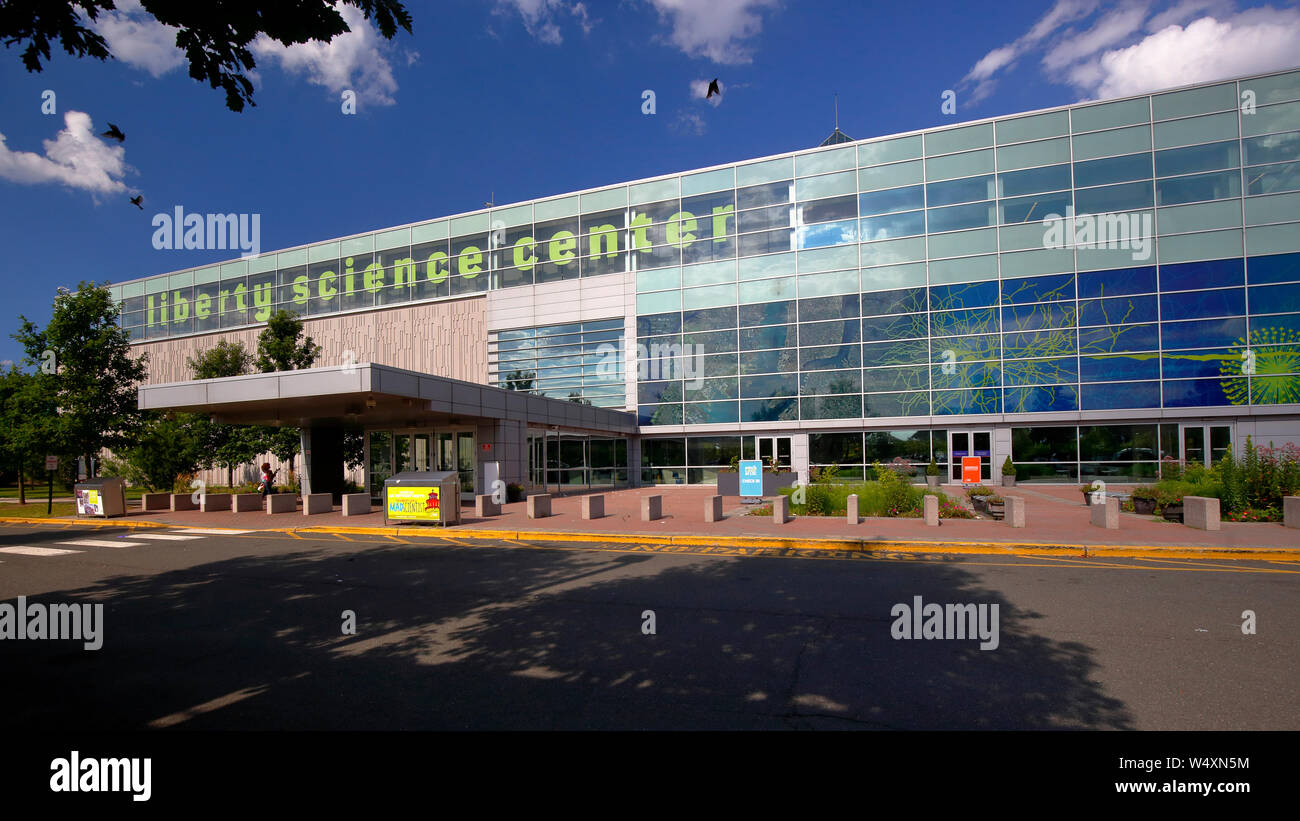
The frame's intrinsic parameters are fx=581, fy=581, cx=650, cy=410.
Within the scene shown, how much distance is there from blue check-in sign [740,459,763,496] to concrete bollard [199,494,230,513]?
2012 cm

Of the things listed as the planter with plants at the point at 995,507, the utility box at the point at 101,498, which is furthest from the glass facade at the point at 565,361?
the planter with plants at the point at 995,507

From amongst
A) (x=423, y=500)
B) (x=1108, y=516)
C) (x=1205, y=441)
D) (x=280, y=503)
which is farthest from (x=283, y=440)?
(x=1205, y=441)

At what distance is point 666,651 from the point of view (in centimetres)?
554

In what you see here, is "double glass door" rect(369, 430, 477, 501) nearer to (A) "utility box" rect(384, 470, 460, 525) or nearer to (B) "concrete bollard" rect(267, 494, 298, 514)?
(B) "concrete bollard" rect(267, 494, 298, 514)

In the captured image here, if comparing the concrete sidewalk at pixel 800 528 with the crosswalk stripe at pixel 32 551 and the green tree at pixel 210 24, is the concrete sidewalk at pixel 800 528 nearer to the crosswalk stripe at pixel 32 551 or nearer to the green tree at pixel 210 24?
the crosswalk stripe at pixel 32 551

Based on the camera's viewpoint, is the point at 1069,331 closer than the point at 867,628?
No

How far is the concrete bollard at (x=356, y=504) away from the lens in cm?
1875

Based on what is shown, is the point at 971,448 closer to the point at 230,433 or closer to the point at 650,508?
the point at 650,508

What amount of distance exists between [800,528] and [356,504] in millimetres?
14355

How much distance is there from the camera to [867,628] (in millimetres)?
6266

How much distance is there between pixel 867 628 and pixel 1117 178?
31067mm
